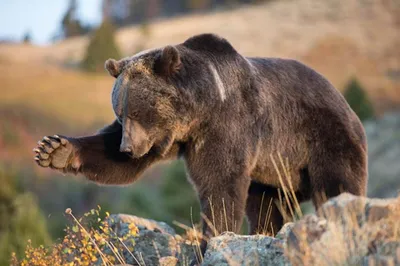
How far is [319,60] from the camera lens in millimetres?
67625

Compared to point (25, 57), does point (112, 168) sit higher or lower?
higher

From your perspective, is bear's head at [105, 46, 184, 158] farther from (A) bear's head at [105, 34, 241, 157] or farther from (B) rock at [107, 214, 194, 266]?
(B) rock at [107, 214, 194, 266]

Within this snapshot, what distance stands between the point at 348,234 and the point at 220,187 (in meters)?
2.25

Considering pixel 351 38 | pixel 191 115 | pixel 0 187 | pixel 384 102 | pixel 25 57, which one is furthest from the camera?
pixel 351 38

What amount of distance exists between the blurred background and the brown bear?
5891mm

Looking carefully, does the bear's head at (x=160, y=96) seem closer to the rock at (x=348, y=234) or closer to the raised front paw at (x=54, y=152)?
the raised front paw at (x=54, y=152)

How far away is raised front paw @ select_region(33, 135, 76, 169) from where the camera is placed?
6.33m

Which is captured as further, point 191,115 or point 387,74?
point 387,74

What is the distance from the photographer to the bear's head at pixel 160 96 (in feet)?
21.0

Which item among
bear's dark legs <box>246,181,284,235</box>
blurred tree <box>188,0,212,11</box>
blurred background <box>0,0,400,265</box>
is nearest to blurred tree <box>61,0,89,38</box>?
blurred background <box>0,0,400,265</box>

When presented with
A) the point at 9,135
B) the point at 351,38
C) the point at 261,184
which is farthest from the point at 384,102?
the point at 261,184

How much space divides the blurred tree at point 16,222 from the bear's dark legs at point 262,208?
4.83 meters

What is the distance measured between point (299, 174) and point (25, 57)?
60.2m

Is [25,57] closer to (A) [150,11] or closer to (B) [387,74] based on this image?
(A) [150,11]
